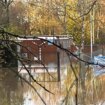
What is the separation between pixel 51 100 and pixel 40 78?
541 centimetres

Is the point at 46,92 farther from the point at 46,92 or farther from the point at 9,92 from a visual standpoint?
the point at 9,92

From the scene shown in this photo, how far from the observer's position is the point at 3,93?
15.3 meters

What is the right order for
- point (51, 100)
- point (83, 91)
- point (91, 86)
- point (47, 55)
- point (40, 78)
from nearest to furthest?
point (51, 100), point (83, 91), point (91, 86), point (40, 78), point (47, 55)

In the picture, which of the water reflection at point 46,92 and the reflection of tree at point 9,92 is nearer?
the water reflection at point 46,92

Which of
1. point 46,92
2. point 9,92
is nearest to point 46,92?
point 46,92

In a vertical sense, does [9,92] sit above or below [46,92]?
below

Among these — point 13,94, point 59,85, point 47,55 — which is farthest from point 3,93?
point 47,55

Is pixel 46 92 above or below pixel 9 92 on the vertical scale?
above

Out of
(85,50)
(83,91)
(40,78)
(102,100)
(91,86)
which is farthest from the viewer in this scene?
(85,50)

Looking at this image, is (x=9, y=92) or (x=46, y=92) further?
(x=9, y=92)

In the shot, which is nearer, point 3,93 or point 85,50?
point 3,93

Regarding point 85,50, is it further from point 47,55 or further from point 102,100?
point 102,100

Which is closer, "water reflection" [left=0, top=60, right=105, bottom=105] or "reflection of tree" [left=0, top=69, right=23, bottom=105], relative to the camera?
"water reflection" [left=0, top=60, right=105, bottom=105]

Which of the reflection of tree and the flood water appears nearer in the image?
the flood water
